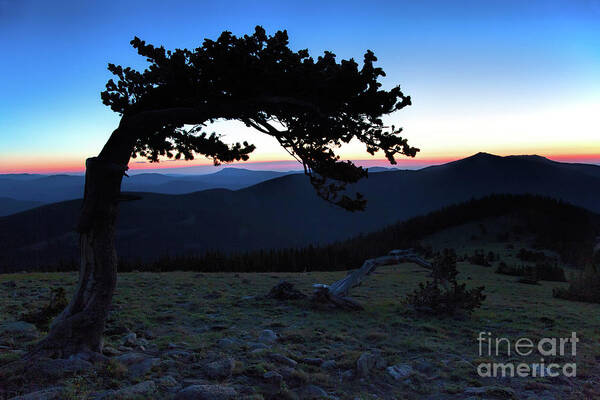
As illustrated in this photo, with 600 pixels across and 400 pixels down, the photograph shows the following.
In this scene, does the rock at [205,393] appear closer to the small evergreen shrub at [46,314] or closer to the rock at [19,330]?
the rock at [19,330]

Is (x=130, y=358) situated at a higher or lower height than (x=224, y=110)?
lower

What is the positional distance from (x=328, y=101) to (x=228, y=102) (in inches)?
62.3

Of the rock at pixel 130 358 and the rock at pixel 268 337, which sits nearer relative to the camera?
the rock at pixel 130 358

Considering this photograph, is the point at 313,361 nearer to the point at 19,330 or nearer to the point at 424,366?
the point at 424,366

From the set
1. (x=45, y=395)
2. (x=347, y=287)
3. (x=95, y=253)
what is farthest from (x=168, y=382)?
(x=347, y=287)

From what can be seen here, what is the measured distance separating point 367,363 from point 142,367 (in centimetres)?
301

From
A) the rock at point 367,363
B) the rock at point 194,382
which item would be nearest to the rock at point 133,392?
the rock at point 194,382

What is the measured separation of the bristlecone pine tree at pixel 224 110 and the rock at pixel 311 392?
2.75 m

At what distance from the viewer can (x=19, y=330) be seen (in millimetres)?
6379

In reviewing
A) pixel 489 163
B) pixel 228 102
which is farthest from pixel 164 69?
pixel 489 163

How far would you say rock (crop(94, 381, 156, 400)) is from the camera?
12.4ft

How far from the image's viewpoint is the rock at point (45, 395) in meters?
3.68

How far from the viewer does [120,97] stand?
6293mm

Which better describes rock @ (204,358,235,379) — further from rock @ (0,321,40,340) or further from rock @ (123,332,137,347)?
rock @ (0,321,40,340)
